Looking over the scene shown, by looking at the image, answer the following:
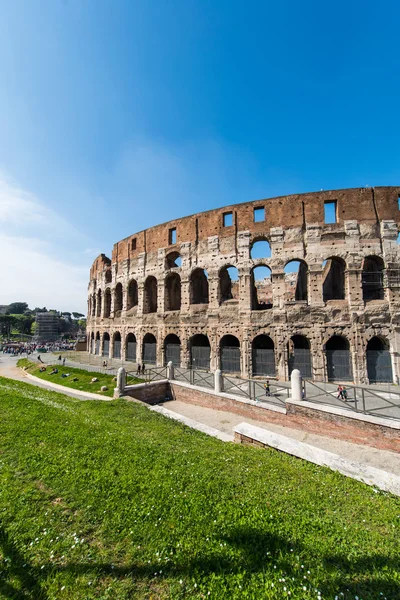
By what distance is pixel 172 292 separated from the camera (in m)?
23.7

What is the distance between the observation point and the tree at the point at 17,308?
324ft

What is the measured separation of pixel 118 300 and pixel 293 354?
19.5 m

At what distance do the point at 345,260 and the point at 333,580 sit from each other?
17571mm

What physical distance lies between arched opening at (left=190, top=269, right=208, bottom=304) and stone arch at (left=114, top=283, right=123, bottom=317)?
32.1 feet

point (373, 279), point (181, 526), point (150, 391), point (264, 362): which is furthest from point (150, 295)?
point (181, 526)

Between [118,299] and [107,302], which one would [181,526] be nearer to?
[118,299]

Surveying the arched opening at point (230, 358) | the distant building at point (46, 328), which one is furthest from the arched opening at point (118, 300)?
the distant building at point (46, 328)

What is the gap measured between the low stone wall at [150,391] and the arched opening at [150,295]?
10645 millimetres

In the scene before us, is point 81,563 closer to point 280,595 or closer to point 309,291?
point 280,595

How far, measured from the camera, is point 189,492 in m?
3.76

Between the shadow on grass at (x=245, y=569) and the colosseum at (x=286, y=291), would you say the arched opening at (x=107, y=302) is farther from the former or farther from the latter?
the shadow on grass at (x=245, y=569)

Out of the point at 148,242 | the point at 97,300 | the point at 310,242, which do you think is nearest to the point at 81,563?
the point at 310,242

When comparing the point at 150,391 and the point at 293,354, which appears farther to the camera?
the point at 293,354

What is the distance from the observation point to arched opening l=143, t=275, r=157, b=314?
23375 millimetres
